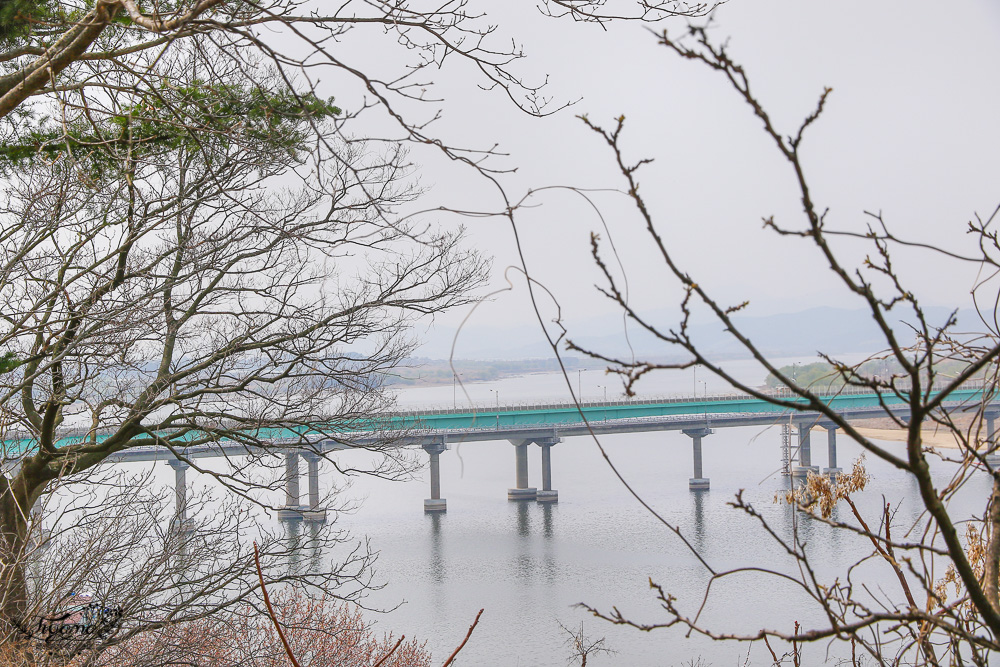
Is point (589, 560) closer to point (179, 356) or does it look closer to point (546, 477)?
point (546, 477)

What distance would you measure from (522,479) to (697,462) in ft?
26.6

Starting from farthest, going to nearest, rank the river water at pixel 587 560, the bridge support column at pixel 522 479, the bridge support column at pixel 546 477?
the bridge support column at pixel 522 479 < the bridge support column at pixel 546 477 < the river water at pixel 587 560

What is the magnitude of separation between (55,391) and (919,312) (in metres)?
5.94

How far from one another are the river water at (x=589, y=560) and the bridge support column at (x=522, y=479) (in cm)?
86

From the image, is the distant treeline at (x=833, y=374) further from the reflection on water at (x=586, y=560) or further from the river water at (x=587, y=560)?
the reflection on water at (x=586, y=560)

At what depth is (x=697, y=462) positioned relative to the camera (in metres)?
39.9

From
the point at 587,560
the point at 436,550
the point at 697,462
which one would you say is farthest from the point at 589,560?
the point at 697,462

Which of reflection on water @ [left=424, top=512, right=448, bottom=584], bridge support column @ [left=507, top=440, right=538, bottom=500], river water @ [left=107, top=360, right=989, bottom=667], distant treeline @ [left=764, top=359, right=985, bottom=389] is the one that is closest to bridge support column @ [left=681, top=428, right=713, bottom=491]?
river water @ [left=107, top=360, right=989, bottom=667]

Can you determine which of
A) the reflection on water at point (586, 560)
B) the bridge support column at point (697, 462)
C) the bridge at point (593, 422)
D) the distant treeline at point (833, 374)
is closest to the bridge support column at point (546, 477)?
the bridge at point (593, 422)

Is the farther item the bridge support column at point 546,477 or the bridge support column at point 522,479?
the bridge support column at point 522,479

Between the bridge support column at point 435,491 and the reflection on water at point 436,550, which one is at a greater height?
the bridge support column at point 435,491

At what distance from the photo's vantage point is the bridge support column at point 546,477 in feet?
123

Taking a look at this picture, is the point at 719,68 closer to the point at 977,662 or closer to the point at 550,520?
the point at 977,662

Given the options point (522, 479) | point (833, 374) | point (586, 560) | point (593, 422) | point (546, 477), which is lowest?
point (586, 560)
